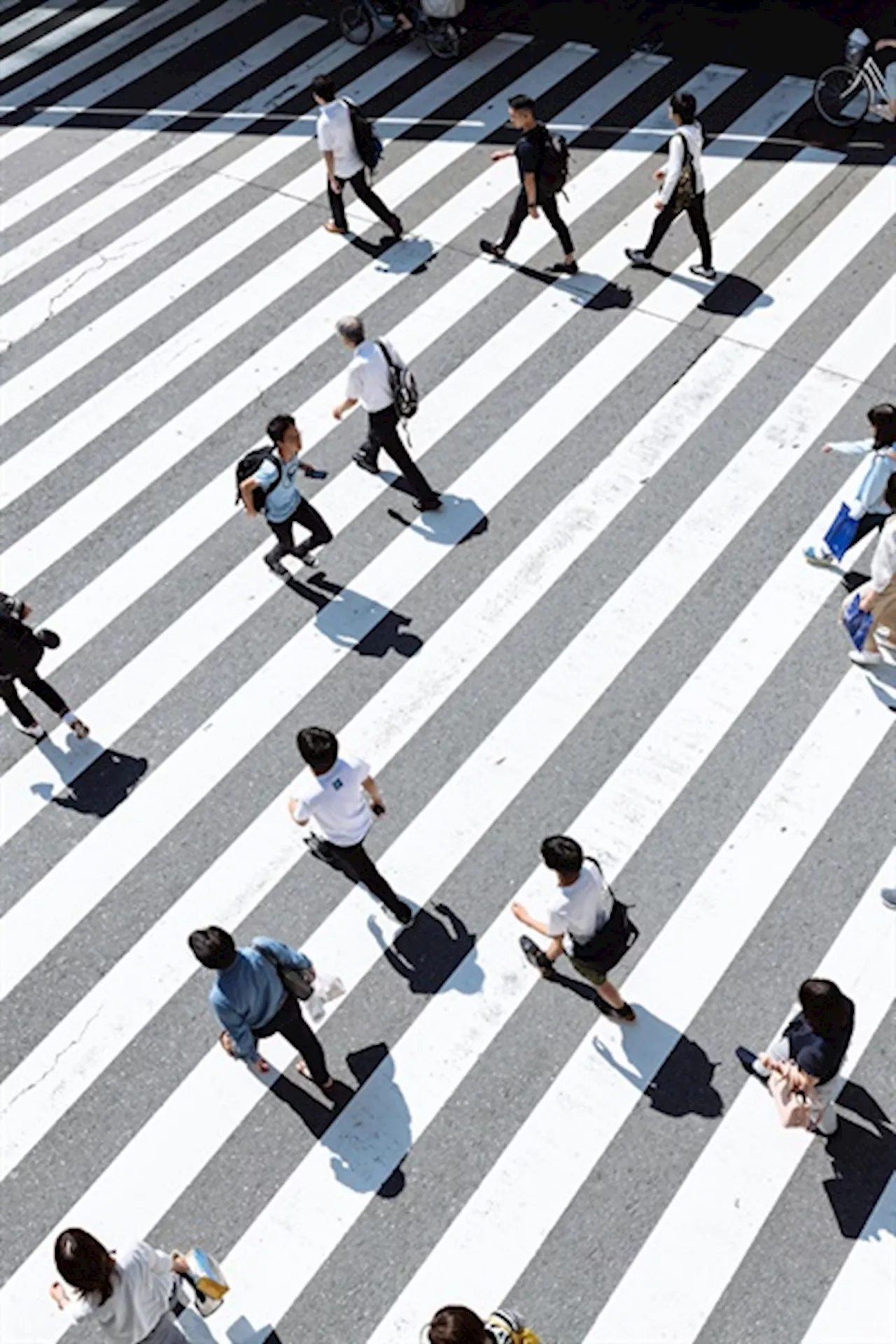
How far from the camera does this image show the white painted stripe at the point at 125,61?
15.9 metres

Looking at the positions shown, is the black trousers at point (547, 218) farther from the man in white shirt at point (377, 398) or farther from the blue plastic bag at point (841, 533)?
the blue plastic bag at point (841, 533)

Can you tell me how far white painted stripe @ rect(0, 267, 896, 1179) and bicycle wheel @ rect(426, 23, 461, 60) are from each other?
668 centimetres

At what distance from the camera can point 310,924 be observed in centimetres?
826

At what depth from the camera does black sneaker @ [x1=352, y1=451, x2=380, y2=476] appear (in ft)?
35.3

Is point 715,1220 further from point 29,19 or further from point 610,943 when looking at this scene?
point 29,19

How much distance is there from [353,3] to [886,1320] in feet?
51.8

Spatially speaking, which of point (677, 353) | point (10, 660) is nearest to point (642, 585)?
point (677, 353)

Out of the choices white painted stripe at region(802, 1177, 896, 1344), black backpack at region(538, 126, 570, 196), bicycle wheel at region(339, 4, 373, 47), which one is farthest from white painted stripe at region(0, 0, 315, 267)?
white painted stripe at region(802, 1177, 896, 1344)

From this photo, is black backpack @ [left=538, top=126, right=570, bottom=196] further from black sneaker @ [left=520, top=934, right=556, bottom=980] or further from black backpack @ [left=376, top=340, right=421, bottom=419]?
black sneaker @ [left=520, top=934, right=556, bottom=980]

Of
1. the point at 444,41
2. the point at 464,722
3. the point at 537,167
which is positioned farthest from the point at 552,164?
the point at 464,722

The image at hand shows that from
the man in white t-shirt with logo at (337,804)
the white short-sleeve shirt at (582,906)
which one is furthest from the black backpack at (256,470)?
the white short-sleeve shirt at (582,906)

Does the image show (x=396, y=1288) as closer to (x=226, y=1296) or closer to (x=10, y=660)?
(x=226, y=1296)

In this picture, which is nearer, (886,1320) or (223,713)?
(886,1320)

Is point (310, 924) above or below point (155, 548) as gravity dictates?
below
